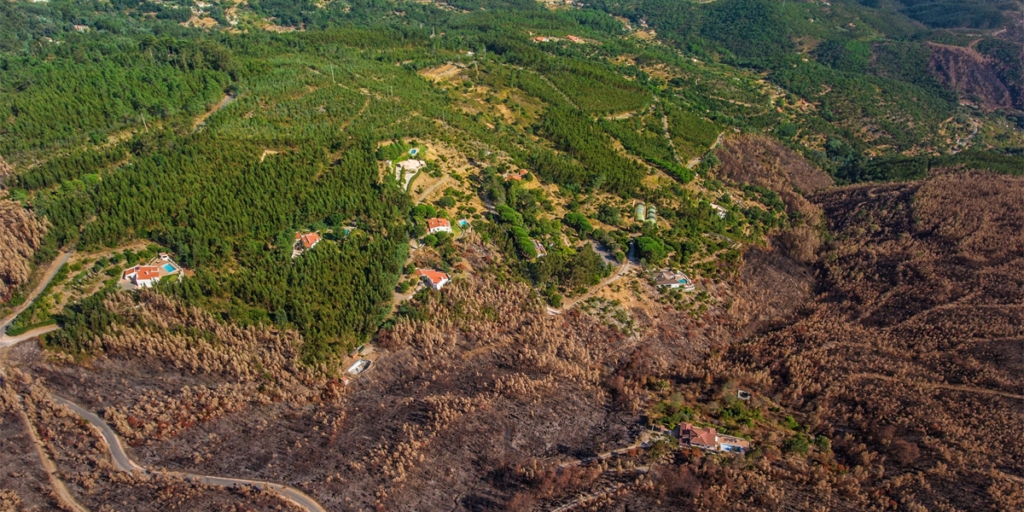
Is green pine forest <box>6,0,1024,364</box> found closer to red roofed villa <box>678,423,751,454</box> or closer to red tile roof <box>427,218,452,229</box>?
red tile roof <box>427,218,452,229</box>

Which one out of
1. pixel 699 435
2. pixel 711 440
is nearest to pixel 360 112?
pixel 699 435

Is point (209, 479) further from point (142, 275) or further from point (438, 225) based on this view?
point (438, 225)

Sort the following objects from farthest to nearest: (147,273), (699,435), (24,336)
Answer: (147,273) → (24,336) → (699,435)

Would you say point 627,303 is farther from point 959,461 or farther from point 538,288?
point 959,461

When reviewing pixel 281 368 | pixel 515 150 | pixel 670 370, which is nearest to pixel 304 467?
pixel 281 368

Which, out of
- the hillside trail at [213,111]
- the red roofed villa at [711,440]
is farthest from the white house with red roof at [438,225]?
the hillside trail at [213,111]
